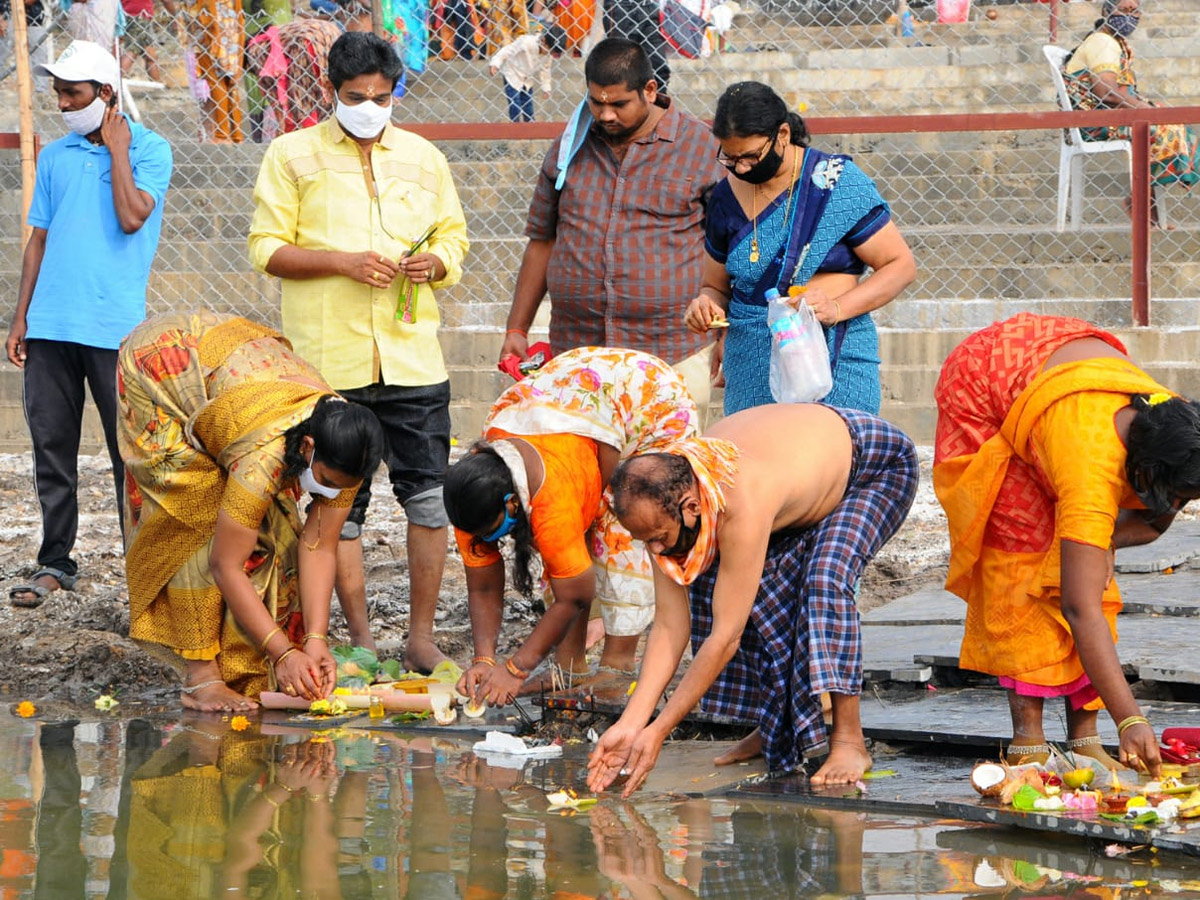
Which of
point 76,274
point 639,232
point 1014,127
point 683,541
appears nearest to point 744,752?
point 683,541

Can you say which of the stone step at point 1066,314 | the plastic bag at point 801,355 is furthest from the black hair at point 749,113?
the stone step at point 1066,314

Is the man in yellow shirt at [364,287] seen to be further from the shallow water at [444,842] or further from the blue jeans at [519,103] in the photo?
the blue jeans at [519,103]

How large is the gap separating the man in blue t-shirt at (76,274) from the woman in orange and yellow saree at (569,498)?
7.08 feet

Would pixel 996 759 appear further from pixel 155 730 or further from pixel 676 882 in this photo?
pixel 155 730

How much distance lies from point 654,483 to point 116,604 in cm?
344

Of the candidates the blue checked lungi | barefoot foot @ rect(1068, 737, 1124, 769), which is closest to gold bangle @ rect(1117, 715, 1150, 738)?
barefoot foot @ rect(1068, 737, 1124, 769)

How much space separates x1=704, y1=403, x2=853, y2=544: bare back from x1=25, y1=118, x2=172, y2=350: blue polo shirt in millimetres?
3203

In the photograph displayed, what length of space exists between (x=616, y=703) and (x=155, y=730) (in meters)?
1.46

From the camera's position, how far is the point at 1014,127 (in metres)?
8.98

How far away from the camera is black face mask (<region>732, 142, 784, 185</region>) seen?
479 cm

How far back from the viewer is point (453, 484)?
4359 millimetres

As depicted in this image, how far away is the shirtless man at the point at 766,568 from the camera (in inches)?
145

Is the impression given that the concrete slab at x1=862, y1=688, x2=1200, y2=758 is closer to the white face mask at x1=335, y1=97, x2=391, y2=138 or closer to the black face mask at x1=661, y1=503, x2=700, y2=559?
the black face mask at x1=661, y1=503, x2=700, y2=559

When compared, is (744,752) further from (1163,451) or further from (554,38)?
(554,38)
